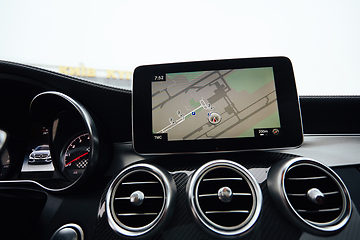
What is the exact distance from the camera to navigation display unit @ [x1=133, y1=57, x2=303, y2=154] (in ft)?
2.22

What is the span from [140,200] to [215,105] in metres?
0.45

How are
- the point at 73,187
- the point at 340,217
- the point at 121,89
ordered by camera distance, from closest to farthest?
the point at 340,217, the point at 73,187, the point at 121,89

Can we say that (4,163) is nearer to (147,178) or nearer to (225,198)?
(147,178)

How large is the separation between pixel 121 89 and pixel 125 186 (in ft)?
1.48

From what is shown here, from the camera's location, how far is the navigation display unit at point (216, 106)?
676mm

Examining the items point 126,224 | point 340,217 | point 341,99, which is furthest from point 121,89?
point 341,99

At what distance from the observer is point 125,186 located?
0.59 m

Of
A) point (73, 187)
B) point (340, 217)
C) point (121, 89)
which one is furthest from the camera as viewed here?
point (121, 89)

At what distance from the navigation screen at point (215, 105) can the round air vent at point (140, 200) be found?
17 centimetres

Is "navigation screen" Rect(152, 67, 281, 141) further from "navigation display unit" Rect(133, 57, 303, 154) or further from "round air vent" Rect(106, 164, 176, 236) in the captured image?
"round air vent" Rect(106, 164, 176, 236)

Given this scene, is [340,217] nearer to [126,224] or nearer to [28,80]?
[126,224]

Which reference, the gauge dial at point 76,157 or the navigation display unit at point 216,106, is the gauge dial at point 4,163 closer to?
the gauge dial at point 76,157

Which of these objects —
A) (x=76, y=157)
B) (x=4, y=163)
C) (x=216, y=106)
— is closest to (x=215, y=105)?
(x=216, y=106)

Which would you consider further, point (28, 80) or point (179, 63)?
point (28, 80)
